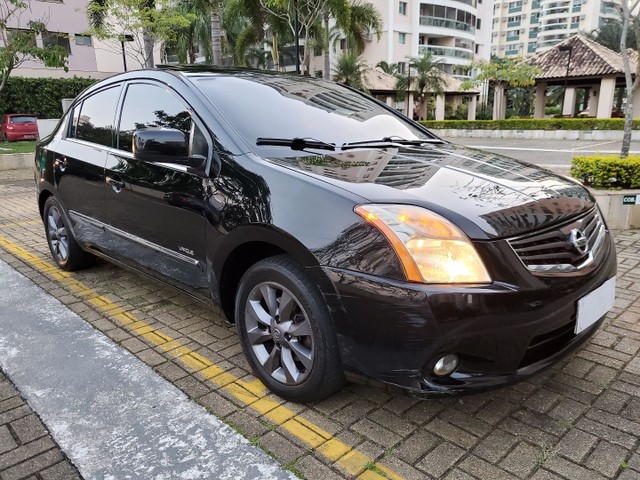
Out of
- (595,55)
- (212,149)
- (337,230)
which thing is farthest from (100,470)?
(595,55)

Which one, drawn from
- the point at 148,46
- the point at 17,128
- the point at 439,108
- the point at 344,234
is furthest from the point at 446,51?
the point at 344,234

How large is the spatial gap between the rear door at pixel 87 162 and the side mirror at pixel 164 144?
0.97 m

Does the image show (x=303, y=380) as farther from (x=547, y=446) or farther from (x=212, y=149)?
(x=212, y=149)

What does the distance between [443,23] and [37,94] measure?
3709cm

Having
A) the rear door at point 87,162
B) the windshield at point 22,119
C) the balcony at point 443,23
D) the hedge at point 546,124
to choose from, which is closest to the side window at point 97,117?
the rear door at point 87,162

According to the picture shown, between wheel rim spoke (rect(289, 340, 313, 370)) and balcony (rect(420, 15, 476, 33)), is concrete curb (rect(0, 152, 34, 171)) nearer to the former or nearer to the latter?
wheel rim spoke (rect(289, 340, 313, 370))

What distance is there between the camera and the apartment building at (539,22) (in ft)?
273

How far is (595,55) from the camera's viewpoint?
2748 cm

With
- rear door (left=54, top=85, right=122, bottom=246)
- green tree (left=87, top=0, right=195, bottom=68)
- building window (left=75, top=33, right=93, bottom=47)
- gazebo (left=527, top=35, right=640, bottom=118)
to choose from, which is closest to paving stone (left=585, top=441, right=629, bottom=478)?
rear door (left=54, top=85, right=122, bottom=246)

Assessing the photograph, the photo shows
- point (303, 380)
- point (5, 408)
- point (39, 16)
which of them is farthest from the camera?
point (39, 16)

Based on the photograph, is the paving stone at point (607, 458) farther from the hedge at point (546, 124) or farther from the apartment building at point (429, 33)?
the apartment building at point (429, 33)

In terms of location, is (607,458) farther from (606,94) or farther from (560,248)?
(606,94)

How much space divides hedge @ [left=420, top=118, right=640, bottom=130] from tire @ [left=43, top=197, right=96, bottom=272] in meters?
23.0

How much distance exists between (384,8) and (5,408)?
151 feet
